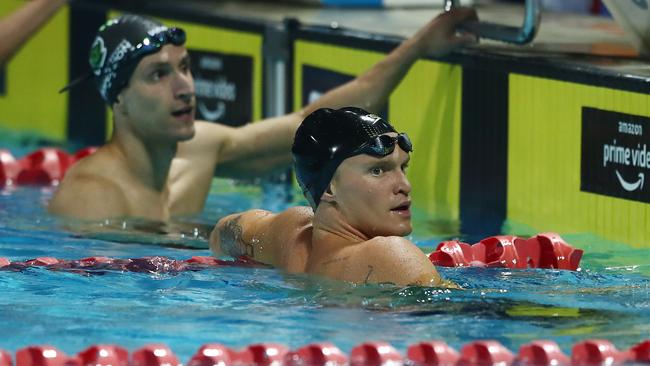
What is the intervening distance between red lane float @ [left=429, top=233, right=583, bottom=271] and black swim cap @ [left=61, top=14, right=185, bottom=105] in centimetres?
152

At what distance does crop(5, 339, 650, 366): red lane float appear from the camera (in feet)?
12.8

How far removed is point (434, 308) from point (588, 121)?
1.75 metres

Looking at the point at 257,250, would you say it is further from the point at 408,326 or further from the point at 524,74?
the point at 524,74

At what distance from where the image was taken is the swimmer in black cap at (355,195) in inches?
175

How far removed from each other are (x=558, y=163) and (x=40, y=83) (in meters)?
4.15

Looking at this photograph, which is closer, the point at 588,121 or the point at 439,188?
the point at 588,121

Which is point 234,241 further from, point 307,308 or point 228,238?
point 307,308

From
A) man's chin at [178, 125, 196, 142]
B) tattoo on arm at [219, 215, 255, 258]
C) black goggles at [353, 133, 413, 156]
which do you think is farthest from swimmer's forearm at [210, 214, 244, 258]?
man's chin at [178, 125, 196, 142]

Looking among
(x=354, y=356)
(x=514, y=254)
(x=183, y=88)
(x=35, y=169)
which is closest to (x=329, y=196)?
(x=354, y=356)

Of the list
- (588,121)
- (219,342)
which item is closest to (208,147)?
(588,121)

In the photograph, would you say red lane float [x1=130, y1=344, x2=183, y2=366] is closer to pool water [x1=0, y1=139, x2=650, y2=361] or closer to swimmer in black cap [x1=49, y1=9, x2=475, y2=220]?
pool water [x1=0, y1=139, x2=650, y2=361]

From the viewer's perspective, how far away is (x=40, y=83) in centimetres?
942

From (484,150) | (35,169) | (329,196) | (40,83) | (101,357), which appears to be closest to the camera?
(101,357)

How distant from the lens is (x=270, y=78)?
26.0ft
